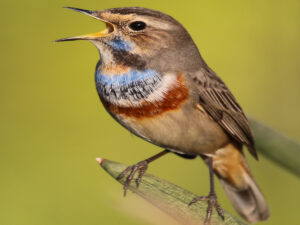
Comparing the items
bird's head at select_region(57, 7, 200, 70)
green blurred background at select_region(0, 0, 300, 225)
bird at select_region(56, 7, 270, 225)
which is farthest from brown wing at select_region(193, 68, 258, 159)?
green blurred background at select_region(0, 0, 300, 225)

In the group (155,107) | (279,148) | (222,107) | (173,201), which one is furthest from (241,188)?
(173,201)

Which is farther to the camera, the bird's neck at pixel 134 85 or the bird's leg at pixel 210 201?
the bird's neck at pixel 134 85

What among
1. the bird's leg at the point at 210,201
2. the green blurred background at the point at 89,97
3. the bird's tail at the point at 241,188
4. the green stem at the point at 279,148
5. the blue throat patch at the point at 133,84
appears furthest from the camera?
the green blurred background at the point at 89,97

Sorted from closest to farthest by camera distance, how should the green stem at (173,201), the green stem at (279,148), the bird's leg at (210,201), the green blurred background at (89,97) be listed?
1. the green stem at (173,201)
2. the bird's leg at (210,201)
3. the green stem at (279,148)
4. the green blurred background at (89,97)

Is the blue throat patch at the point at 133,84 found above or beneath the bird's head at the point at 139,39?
beneath

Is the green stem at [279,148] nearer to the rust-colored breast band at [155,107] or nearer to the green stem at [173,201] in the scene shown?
the green stem at [173,201]

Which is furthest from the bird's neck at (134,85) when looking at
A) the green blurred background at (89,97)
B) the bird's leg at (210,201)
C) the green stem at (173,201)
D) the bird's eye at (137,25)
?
the green blurred background at (89,97)

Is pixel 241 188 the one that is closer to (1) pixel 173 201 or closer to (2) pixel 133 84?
(2) pixel 133 84

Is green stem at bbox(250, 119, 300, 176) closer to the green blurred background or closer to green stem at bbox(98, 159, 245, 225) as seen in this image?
green stem at bbox(98, 159, 245, 225)
